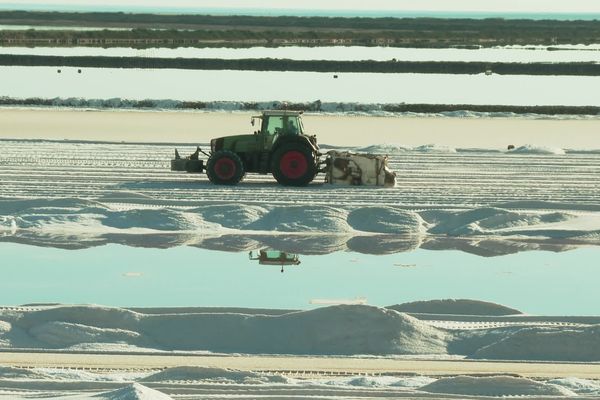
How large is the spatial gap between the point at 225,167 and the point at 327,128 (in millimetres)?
12738

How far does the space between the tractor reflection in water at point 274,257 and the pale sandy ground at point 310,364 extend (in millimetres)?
4844

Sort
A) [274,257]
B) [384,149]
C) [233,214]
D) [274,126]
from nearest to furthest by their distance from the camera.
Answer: [274,257] → [233,214] → [274,126] → [384,149]

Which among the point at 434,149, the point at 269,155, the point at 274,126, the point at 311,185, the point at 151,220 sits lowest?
the point at 151,220

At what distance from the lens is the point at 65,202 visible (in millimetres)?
20625

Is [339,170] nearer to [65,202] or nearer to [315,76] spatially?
[65,202]

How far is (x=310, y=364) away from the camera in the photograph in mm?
11852

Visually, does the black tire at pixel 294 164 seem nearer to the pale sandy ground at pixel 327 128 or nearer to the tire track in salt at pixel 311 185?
the tire track in salt at pixel 311 185

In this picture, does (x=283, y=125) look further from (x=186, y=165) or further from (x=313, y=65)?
(x=313, y=65)

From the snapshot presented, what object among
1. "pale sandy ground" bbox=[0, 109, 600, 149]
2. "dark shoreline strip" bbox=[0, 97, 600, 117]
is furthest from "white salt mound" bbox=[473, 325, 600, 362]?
"dark shoreline strip" bbox=[0, 97, 600, 117]

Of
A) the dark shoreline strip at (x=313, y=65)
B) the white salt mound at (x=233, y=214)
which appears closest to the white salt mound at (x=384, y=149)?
the white salt mound at (x=233, y=214)

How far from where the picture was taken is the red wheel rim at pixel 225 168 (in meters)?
23.8

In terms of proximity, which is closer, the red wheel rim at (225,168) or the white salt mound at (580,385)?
the white salt mound at (580,385)

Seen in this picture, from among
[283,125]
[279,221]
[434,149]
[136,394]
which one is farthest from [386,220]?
[434,149]

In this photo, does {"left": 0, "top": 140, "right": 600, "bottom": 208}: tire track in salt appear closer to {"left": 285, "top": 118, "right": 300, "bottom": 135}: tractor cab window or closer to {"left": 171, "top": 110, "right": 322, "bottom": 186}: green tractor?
{"left": 171, "top": 110, "right": 322, "bottom": 186}: green tractor
